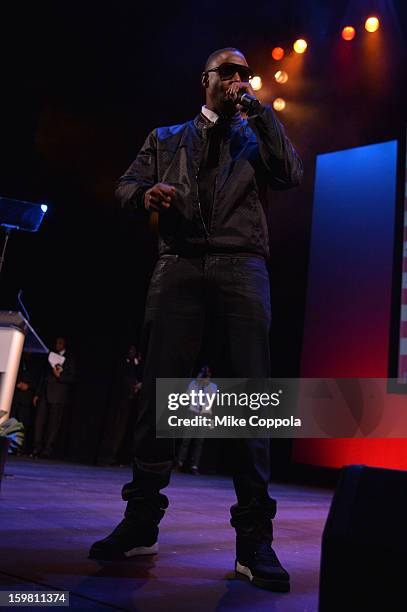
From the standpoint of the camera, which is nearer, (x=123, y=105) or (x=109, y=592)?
(x=109, y=592)

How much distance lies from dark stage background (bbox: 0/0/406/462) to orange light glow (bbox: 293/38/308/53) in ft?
0.29

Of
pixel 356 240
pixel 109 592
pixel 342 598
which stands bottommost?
pixel 109 592

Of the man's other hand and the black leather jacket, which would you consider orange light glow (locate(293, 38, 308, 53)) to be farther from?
the man's other hand

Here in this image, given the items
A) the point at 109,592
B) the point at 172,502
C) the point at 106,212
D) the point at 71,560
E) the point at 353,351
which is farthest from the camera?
the point at 106,212

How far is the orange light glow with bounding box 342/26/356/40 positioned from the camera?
263 inches

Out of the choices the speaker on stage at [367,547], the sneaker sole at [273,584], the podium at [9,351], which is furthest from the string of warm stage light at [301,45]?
the speaker on stage at [367,547]

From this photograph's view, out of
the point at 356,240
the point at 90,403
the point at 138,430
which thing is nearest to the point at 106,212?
the point at 90,403

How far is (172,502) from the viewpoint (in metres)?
3.55

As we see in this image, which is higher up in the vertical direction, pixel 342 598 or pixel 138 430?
pixel 138 430

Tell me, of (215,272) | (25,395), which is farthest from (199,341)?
(25,395)

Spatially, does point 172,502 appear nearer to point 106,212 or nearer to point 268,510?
point 268,510

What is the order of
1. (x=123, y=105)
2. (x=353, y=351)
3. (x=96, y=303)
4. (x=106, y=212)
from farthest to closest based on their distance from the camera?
(x=96, y=303)
(x=106, y=212)
(x=353, y=351)
(x=123, y=105)

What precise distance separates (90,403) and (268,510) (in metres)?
6.55

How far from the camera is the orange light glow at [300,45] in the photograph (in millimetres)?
6730
